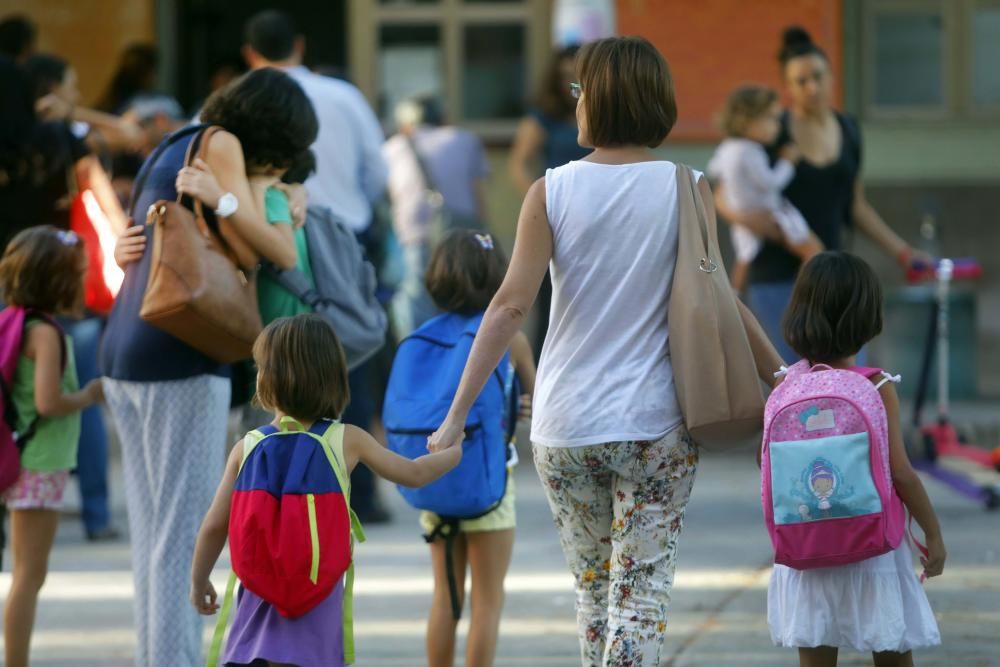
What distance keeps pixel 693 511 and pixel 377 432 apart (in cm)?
244

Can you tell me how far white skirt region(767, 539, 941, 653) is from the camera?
4355mm

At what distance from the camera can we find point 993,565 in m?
7.23

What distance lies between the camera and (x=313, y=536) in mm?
4055

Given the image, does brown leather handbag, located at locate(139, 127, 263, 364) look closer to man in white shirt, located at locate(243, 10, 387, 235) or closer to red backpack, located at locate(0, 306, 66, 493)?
red backpack, located at locate(0, 306, 66, 493)

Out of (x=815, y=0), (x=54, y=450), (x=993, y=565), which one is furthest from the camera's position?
(x=815, y=0)

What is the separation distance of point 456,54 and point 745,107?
4.33 meters

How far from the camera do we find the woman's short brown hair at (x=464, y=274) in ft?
16.7

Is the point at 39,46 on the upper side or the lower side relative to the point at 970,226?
upper

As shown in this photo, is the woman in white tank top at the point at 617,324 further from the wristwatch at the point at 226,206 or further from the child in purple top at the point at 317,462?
the wristwatch at the point at 226,206

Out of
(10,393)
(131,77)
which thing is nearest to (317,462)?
(10,393)

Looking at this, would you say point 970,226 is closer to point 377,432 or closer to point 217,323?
point 377,432

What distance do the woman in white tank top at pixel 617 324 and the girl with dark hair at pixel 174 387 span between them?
3.16 feet

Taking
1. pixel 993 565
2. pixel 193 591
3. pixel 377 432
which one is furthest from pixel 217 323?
pixel 377 432

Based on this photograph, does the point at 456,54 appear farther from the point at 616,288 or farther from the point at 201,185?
the point at 616,288
